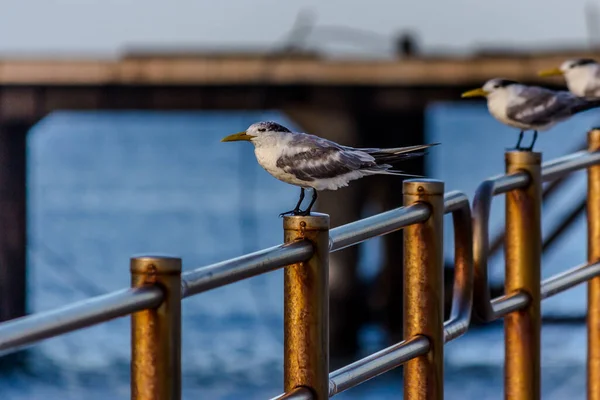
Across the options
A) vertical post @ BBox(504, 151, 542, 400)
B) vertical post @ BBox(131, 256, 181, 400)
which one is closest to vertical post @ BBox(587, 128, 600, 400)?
vertical post @ BBox(504, 151, 542, 400)

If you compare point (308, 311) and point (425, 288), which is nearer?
point (308, 311)

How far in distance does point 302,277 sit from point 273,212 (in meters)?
49.2

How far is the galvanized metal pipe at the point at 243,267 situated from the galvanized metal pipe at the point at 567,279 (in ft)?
4.26

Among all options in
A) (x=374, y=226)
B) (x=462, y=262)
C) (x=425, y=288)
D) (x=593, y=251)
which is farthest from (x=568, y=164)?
(x=374, y=226)

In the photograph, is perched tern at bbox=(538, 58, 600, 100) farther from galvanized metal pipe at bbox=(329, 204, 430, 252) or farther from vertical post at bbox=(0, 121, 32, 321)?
vertical post at bbox=(0, 121, 32, 321)

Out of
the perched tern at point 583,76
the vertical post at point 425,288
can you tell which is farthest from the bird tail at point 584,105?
the vertical post at point 425,288

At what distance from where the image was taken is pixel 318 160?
378 cm

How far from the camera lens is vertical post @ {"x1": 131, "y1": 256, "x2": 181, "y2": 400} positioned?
2.27 metres

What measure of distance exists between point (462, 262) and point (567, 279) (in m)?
0.56

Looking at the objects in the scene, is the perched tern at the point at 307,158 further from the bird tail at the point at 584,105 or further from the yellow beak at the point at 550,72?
the bird tail at the point at 584,105

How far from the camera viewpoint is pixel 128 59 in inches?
714

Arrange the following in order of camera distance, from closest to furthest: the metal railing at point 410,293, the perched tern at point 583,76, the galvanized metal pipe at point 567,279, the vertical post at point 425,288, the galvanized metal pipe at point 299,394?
1. the metal railing at point 410,293
2. the galvanized metal pipe at point 299,394
3. the vertical post at point 425,288
4. the galvanized metal pipe at point 567,279
5. the perched tern at point 583,76

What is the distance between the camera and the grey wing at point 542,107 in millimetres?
6332

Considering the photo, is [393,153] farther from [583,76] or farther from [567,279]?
[583,76]
